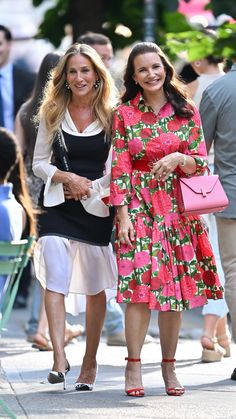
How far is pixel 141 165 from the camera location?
7.93 meters

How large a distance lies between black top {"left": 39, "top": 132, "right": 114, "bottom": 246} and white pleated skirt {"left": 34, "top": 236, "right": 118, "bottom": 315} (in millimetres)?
60

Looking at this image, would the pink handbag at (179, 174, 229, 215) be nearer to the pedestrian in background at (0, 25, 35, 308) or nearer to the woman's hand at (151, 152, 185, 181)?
the woman's hand at (151, 152, 185, 181)

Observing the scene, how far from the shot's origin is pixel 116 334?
10.7m

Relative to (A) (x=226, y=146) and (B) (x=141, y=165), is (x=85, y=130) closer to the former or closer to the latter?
(B) (x=141, y=165)

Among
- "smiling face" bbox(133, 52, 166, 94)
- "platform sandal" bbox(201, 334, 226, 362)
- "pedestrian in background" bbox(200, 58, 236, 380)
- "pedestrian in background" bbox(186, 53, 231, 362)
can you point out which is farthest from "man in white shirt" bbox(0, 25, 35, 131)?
"smiling face" bbox(133, 52, 166, 94)

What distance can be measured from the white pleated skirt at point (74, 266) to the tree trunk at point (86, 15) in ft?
26.2

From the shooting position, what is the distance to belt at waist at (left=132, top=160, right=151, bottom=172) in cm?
791

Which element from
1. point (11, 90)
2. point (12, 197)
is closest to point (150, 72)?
point (12, 197)

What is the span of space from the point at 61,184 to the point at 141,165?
0.47 metres

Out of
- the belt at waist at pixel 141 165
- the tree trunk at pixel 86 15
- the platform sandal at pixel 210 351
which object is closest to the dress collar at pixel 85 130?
the belt at waist at pixel 141 165

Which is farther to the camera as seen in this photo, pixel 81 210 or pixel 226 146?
pixel 226 146

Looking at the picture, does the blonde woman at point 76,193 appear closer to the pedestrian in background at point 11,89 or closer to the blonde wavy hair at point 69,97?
the blonde wavy hair at point 69,97

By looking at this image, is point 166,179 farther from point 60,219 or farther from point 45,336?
point 45,336

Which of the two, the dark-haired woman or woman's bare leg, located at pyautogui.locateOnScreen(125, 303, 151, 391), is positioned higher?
the dark-haired woman
